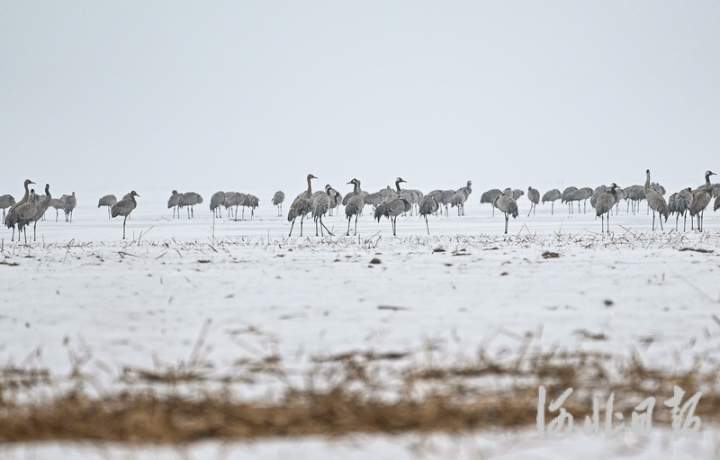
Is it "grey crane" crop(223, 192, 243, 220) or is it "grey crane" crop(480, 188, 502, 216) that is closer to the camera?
"grey crane" crop(223, 192, 243, 220)

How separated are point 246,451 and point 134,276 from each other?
19.2 ft

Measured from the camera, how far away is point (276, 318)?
5613 millimetres

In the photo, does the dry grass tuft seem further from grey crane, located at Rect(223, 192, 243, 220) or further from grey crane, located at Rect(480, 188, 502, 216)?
grey crane, located at Rect(480, 188, 502, 216)

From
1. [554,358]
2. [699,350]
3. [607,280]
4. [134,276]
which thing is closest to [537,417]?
[554,358]

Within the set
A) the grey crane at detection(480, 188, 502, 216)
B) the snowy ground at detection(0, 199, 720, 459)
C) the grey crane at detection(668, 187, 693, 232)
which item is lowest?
the snowy ground at detection(0, 199, 720, 459)

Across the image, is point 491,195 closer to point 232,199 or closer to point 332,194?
point 232,199

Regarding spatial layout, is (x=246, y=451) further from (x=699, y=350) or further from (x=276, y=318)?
(x=699, y=350)

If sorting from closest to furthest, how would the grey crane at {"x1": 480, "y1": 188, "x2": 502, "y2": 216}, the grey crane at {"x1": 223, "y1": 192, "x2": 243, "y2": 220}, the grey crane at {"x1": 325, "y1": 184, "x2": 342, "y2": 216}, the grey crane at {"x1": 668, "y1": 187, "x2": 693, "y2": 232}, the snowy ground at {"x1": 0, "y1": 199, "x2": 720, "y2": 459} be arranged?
the snowy ground at {"x1": 0, "y1": 199, "x2": 720, "y2": 459}
the grey crane at {"x1": 668, "y1": 187, "x2": 693, "y2": 232}
the grey crane at {"x1": 325, "y1": 184, "x2": 342, "y2": 216}
the grey crane at {"x1": 223, "y1": 192, "x2": 243, "y2": 220}
the grey crane at {"x1": 480, "y1": 188, "x2": 502, "y2": 216}

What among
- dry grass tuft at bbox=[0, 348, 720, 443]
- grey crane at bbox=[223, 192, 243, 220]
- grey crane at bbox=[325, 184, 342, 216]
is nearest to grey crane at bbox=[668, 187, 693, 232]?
grey crane at bbox=[325, 184, 342, 216]

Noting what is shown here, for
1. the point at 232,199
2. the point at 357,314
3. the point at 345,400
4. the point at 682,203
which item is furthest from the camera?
the point at 232,199

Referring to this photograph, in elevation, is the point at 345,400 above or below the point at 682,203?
below

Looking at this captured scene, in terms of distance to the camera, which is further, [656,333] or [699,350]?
[656,333]

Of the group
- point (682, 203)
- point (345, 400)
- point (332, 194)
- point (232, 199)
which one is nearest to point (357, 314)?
point (345, 400)

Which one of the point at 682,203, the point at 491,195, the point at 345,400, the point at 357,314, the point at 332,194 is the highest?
the point at 491,195
